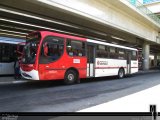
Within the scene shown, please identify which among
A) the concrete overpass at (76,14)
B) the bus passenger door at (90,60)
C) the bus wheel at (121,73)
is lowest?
the bus wheel at (121,73)

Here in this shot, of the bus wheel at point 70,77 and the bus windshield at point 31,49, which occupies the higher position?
the bus windshield at point 31,49

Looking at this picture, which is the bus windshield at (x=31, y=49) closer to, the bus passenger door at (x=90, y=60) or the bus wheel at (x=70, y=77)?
the bus wheel at (x=70, y=77)

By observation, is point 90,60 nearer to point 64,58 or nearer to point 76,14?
point 64,58

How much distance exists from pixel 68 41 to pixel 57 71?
1.98 metres

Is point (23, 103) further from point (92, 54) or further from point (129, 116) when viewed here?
point (92, 54)

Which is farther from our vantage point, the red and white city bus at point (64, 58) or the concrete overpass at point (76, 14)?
the concrete overpass at point (76, 14)

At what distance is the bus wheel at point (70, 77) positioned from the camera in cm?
1177

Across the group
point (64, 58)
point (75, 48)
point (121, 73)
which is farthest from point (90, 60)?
point (121, 73)

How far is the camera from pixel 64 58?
11.6 metres

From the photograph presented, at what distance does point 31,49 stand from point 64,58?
6.22 feet

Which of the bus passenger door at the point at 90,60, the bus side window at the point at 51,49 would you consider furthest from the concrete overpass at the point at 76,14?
the bus passenger door at the point at 90,60

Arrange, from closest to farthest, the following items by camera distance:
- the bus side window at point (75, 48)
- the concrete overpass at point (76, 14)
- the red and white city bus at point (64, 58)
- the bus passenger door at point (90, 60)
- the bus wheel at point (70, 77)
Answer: the red and white city bus at point (64, 58) → the bus wheel at point (70, 77) → the bus side window at point (75, 48) → the bus passenger door at point (90, 60) → the concrete overpass at point (76, 14)

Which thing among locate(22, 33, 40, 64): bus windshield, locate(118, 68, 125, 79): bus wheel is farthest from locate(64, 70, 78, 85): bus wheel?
locate(118, 68, 125, 79): bus wheel

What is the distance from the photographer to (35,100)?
24.2 ft
